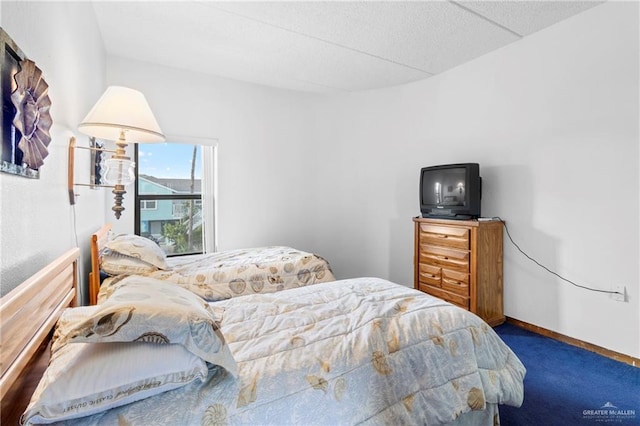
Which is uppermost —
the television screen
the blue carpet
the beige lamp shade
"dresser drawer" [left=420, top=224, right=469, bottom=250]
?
the beige lamp shade

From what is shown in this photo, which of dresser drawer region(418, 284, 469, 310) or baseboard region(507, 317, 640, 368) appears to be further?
dresser drawer region(418, 284, 469, 310)

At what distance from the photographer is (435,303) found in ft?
5.42

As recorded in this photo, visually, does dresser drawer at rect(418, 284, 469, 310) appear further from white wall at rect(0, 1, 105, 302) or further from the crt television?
white wall at rect(0, 1, 105, 302)

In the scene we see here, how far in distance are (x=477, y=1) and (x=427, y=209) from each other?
1843 mm

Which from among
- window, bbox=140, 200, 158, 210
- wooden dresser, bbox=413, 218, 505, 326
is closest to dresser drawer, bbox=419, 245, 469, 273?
wooden dresser, bbox=413, 218, 505, 326

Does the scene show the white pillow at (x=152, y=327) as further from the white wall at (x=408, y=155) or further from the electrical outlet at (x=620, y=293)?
the electrical outlet at (x=620, y=293)

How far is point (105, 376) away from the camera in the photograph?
2.79 feet

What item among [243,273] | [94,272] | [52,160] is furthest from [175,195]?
[52,160]

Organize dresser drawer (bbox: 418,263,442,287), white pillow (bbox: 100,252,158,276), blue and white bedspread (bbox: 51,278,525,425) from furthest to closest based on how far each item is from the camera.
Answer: dresser drawer (bbox: 418,263,442,287) < white pillow (bbox: 100,252,158,276) < blue and white bedspread (bbox: 51,278,525,425)

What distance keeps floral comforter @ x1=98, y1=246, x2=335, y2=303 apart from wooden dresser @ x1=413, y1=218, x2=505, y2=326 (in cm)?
116

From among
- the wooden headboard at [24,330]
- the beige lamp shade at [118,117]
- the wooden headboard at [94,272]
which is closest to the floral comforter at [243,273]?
the wooden headboard at [94,272]

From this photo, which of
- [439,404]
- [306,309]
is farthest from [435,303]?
[306,309]

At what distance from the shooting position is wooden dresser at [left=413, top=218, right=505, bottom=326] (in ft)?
9.53

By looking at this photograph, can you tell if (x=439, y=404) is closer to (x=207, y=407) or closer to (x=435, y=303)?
(x=435, y=303)
